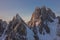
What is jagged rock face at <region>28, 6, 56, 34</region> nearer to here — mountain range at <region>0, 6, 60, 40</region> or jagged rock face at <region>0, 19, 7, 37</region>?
mountain range at <region>0, 6, 60, 40</region>

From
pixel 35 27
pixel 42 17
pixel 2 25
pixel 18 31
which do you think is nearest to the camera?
pixel 18 31

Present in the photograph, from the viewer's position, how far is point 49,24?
4894cm

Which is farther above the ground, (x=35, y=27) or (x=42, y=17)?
(x=42, y=17)

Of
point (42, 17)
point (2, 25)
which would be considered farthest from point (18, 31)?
point (42, 17)

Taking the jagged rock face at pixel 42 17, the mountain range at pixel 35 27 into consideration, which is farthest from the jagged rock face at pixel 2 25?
the jagged rock face at pixel 42 17

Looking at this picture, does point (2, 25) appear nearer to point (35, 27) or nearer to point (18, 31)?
point (35, 27)

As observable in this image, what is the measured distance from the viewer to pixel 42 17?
4938cm

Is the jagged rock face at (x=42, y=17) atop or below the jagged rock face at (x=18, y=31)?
atop

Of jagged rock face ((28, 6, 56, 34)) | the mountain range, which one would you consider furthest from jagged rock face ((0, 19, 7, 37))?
jagged rock face ((28, 6, 56, 34))

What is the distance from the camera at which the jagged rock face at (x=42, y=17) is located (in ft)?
157

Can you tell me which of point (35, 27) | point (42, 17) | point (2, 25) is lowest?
point (35, 27)

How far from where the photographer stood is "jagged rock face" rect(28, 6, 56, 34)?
47.8 m

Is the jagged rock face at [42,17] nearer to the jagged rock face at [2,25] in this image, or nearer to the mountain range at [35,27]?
the mountain range at [35,27]

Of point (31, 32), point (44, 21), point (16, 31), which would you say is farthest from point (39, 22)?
point (16, 31)
